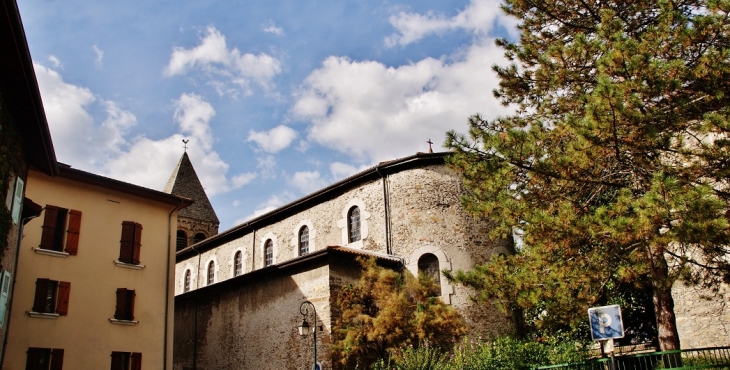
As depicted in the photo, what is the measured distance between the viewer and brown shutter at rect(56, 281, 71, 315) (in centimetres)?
1455

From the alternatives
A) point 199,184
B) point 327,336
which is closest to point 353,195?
point 327,336

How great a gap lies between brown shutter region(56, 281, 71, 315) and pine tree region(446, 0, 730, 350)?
33.8ft

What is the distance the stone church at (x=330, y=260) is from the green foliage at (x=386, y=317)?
461 millimetres

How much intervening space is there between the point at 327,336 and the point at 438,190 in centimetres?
585

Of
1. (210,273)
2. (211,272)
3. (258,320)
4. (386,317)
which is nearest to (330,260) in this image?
(386,317)

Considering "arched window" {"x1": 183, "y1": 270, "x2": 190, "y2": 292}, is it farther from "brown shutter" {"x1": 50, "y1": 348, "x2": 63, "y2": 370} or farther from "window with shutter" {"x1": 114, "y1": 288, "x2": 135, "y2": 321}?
"brown shutter" {"x1": 50, "y1": 348, "x2": 63, "y2": 370}

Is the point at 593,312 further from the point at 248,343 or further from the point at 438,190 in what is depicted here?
the point at 248,343

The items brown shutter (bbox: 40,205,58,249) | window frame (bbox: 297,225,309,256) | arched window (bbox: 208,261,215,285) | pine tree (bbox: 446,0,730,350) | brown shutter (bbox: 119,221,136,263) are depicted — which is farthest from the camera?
arched window (bbox: 208,261,215,285)

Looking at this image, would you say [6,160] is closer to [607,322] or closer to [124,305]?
[124,305]

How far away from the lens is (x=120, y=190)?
55.4 ft

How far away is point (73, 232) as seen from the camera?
15.5 m

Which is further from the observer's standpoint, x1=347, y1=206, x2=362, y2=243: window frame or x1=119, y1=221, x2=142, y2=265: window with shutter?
x1=347, y1=206, x2=362, y2=243: window frame

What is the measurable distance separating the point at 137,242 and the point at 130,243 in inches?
8.3

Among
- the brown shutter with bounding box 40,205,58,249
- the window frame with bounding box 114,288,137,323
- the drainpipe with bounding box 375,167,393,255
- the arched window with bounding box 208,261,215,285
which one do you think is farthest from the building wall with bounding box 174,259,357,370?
the brown shutter with bounding box 40,205,58,249
